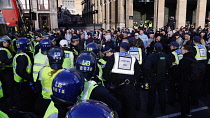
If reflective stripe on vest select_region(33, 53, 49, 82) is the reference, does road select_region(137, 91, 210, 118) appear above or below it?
below

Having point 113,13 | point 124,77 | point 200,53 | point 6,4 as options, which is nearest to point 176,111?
point 200,53

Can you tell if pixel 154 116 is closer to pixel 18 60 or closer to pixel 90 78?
pixel 90 78

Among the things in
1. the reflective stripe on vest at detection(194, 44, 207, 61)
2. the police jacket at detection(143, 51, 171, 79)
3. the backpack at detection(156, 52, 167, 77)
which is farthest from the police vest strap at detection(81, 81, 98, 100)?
the reflective stripe on vest at detection(194, 44, 207, 61)

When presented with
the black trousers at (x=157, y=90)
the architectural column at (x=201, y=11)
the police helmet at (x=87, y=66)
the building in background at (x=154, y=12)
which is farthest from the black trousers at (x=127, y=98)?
the architectural column at (x=201, y=11)

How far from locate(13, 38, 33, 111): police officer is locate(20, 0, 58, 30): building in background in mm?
28399

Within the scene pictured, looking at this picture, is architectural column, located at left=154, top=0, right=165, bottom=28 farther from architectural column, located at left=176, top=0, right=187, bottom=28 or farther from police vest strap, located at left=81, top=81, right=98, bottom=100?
police vest strap, located at left=81, top=81, right=98, bottom=100

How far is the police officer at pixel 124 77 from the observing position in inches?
177

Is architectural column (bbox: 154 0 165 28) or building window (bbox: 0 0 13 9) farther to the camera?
architectural column (bbox: 154 0 165 28)

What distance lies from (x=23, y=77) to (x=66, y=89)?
2963 mm

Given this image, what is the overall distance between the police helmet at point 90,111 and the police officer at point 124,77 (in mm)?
3115

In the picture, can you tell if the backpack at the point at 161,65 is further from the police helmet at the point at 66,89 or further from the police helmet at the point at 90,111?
the police helmet at the point at 90,111

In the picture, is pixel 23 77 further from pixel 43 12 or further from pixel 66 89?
pixel 43 12

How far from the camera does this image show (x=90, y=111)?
1314 millimetres

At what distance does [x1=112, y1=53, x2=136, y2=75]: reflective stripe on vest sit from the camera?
4.54 meters
